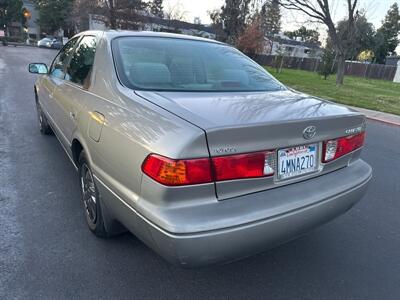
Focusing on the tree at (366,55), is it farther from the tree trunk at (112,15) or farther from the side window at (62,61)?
the side window at (62,61)

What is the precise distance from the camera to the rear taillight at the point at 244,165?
1887 millimetres

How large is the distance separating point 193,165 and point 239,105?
66cm

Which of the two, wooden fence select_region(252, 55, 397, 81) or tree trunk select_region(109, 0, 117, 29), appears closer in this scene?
tree trunk select_region(109, 0, 117, 29)

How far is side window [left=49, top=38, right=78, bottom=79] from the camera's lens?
3902 mm

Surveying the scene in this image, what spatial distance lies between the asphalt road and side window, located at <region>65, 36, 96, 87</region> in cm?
116

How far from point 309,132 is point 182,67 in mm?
1223

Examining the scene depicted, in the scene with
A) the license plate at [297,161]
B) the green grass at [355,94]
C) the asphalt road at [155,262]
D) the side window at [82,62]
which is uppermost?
the side window at [82,62]

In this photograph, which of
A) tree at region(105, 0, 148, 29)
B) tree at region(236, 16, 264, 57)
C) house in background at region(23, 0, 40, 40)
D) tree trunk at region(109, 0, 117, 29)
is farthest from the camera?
house in background at region(23, 0, 40, 40)

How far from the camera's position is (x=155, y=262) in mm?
2598

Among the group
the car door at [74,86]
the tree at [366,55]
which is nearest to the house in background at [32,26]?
the tree at [366,55]

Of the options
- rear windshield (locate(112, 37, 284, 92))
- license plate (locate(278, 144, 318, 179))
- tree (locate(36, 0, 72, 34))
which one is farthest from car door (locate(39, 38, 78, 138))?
tree (locate(36, 0, 72, 34))

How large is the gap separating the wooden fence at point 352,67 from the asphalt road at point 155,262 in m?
33.4

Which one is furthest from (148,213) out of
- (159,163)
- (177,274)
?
(177,274)

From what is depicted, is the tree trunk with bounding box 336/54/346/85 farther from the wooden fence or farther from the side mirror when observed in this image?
the side mirror
